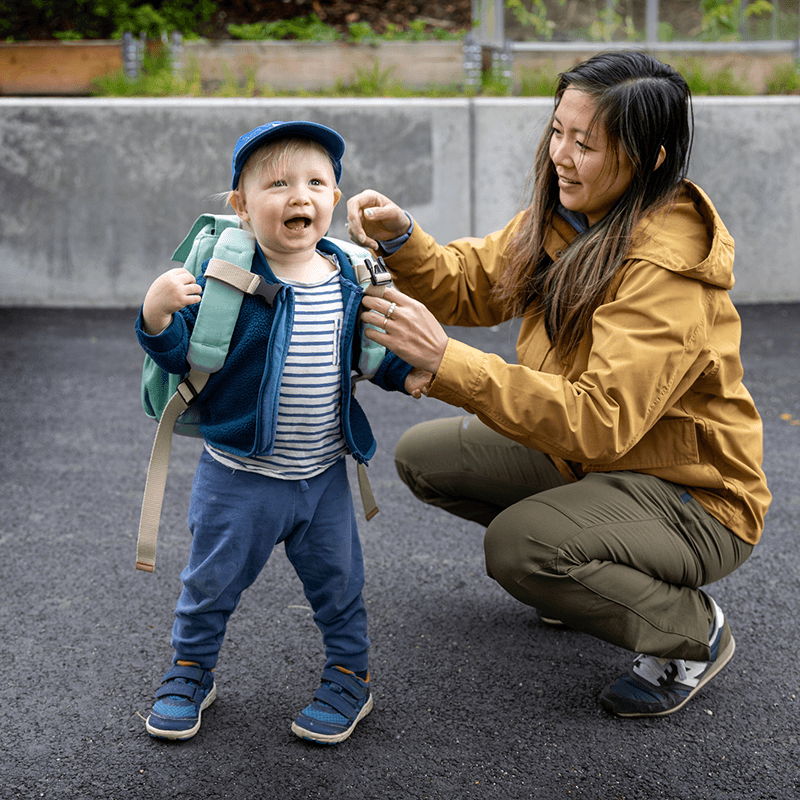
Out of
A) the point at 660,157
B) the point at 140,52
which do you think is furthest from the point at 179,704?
the point at 140,52

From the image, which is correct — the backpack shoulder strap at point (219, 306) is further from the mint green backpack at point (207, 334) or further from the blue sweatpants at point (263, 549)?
the blue sweatpants at point (263, 549)

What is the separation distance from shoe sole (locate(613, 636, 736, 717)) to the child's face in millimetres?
1362

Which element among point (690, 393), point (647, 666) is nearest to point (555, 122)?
point (690, 393)

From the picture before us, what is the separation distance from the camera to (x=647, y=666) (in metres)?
2.19

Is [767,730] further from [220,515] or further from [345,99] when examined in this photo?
[345,99]

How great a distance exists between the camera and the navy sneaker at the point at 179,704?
200 cm

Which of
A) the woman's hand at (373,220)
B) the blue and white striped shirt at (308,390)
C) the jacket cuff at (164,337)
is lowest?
the blue and white striped shirt at (308,390)

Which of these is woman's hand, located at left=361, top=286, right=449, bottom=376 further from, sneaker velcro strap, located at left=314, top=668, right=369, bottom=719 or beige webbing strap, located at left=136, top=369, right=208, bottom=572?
sneaker velcro strap, located at left=314, top=668, right=369, bottom=719

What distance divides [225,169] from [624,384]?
4.61m

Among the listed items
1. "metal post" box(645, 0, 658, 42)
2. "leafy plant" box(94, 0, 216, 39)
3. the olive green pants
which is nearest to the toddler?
the olive green pants

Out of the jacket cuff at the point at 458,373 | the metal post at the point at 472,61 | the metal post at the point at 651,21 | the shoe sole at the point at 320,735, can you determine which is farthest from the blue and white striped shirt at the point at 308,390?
the metal post at the point at 651,21

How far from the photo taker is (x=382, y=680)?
2.27 m

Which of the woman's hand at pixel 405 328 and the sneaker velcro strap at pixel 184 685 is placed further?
the sneaker velcro strap at pixel 184 685

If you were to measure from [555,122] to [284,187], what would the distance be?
0.75 metres
